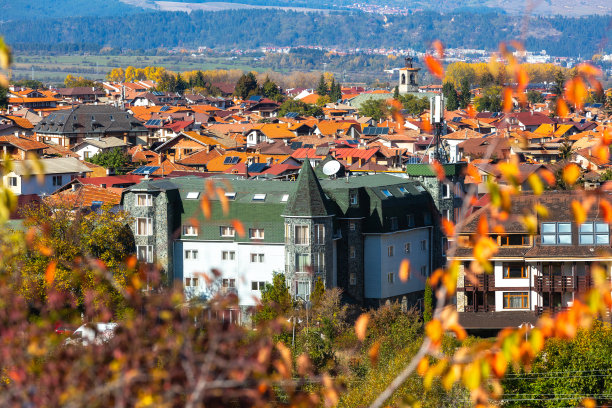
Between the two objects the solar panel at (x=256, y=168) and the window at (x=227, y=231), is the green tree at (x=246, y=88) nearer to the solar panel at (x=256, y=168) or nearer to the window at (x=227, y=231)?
the solar panel at (x=256, y=168)

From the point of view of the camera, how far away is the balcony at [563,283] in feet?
91.1

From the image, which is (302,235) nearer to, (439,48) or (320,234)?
(320,234)

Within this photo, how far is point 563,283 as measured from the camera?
91.5 feet

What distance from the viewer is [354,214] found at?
29812 mm

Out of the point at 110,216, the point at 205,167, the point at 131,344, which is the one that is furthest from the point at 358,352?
the point at 205,167

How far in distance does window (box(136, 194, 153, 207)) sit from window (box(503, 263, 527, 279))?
915 cm

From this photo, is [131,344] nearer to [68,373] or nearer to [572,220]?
[68,373]

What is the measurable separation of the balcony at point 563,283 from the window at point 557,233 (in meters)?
0.86

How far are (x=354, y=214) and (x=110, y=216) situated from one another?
632cm

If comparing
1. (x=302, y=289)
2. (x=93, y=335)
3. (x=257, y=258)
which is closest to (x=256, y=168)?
(x=257, y=258)

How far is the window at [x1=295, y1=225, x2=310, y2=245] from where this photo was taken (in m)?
28.4

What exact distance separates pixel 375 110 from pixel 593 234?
73560 mm

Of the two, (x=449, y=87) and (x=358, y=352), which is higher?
(x=449, y=87)

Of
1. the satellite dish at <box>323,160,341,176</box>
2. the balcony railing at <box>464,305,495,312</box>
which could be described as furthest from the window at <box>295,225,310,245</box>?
the satellite dish at <box>323,160,341,176</box>
